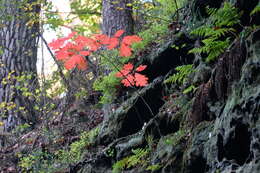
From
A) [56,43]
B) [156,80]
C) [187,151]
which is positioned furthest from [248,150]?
[156,80]

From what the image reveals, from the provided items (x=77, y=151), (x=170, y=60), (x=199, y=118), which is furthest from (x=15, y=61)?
(x=199, y=118)

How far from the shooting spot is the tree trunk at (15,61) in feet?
27.3

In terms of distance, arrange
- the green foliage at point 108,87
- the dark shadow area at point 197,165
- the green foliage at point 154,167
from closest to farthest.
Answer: the dark shadow area at point 197,165, the green foliage at point 154,167, the green foliage at point 108,87

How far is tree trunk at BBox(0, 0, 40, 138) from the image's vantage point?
8.33 metres

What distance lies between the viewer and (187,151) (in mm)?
2959

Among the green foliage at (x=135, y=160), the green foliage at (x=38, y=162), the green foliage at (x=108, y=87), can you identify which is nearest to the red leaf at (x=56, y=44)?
the green foliage at (x=135, y=160)

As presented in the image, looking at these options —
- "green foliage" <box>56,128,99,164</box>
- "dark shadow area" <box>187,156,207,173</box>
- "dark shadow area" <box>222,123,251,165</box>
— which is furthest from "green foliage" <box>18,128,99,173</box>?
Answer: "dark shadow area" <box>222,123,251,165</box>

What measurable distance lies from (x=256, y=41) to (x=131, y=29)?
4842mm

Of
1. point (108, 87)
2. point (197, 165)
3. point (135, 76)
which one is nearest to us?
point (197, 165)

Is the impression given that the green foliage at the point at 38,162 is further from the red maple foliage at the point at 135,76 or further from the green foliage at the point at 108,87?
the red maple foliage at the point at 135,76

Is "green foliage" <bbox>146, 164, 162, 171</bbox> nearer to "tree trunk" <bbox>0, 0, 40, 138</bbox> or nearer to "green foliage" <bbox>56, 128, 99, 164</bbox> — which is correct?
"green foliage" <bbox>56, 128, 99, 164</bbox>

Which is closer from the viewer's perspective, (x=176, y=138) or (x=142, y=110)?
(x=176, y=138)

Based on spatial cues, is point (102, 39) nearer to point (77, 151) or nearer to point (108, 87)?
point (108, 87)

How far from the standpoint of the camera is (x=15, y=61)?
9117 millimetres
